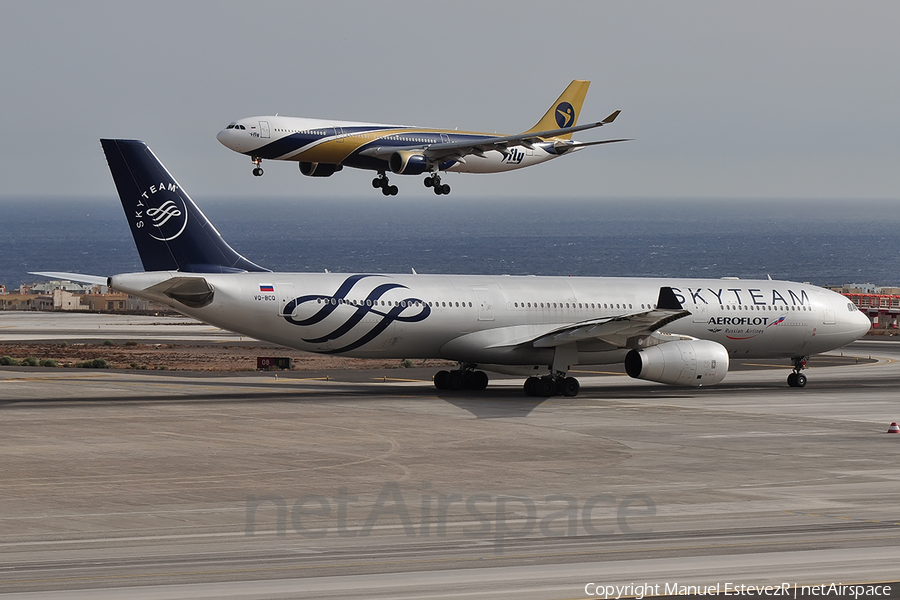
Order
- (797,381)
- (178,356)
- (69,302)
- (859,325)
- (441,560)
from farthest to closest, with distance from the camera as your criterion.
Answer: (69,302) → (178,356) → (859,325) → (797,381) → (441,560)

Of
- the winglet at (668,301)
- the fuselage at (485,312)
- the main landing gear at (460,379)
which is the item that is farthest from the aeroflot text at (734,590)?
the main landing gear at (460,379)

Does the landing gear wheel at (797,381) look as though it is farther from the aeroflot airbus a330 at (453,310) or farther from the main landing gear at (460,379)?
the main landing gear at (460,379)

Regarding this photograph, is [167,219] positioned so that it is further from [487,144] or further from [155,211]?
[487,144]

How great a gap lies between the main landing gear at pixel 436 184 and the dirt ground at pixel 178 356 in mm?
12734

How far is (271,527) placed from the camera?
642 inches

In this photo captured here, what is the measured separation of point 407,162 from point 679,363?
37.2ft

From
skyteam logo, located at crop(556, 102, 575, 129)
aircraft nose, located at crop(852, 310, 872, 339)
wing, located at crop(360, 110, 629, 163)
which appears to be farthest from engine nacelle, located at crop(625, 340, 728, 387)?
skyteam logo, located at crop(556, 102, 575, 129)

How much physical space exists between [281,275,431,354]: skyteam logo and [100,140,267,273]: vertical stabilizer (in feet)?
10.3

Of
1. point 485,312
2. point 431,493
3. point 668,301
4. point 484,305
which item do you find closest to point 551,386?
point 485,312

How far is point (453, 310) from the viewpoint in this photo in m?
36.9

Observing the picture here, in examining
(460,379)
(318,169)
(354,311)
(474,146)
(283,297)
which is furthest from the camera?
(474,146)

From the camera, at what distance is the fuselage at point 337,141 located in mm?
37625

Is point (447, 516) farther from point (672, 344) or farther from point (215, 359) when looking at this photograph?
point (215, 359)

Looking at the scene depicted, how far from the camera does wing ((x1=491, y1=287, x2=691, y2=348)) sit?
35406mm
